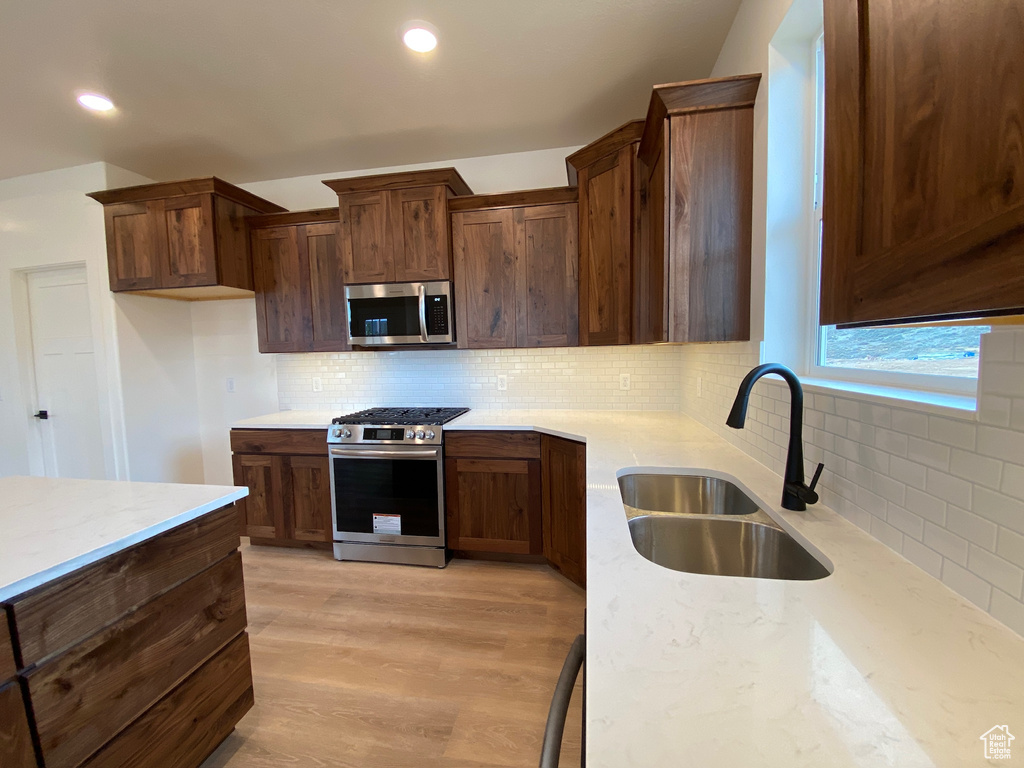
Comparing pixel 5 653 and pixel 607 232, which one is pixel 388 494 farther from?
pixel 607 232

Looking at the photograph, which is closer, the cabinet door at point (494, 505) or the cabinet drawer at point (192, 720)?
the cabinet drawer at point (192, 720)

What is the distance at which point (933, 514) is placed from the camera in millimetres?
706

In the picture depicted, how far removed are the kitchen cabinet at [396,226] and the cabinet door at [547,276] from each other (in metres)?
0.51

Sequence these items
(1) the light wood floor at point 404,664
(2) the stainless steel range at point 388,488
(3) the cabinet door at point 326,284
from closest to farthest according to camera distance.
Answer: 1. (1) the light wood floor at point 404,664
2. (2) the stainless steel range at point 388,488
3. (3) the cabinet door at point 326,284

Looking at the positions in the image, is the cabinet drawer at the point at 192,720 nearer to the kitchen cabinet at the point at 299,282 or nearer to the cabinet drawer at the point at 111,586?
the cabinet drawer at the point at 111,586

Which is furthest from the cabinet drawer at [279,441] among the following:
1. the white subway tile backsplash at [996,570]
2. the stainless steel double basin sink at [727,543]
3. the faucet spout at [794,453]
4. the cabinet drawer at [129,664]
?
the white subway tile backsplash at [996,570]

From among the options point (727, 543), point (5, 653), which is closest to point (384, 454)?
point (5, 653)

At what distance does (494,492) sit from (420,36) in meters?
2.35

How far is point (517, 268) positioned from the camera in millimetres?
2510

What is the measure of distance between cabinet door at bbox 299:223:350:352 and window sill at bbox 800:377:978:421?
271 centimetres

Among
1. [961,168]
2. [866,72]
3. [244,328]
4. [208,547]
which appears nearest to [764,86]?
[866,72]

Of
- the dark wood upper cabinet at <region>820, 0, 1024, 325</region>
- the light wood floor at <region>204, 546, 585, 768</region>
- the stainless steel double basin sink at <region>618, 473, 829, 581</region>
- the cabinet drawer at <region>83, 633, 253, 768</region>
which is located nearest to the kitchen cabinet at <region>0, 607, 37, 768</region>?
the cabinet drawer at <region>83, 633, 253, 768</region>

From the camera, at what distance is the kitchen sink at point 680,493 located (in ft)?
4.33

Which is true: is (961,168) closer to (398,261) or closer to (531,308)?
(531,308)
